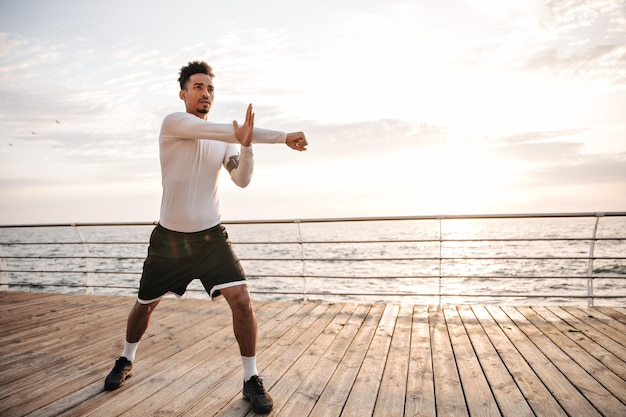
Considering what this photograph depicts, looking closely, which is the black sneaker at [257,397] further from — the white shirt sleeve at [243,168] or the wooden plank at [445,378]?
the white shirt sleeve at [243,168]

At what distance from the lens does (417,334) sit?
344cm

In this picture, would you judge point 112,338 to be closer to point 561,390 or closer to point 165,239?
point 165,239

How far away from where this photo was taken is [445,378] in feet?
8.11

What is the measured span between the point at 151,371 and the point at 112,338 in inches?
42.0

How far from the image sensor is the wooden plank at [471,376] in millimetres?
2072

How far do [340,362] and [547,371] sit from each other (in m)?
1.29

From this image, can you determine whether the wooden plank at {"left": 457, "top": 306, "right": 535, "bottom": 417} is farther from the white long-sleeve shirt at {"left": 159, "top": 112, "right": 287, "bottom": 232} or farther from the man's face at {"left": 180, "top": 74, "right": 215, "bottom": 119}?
the man's face at {"left": 180, "top": 74, "right": 215, "bottom": 119}

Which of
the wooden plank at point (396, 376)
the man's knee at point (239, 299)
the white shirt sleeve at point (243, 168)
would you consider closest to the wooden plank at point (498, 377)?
the wooden plank at point (396, 376)

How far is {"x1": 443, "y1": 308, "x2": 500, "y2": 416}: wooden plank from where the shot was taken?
2.07m

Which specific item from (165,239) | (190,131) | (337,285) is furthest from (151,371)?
(337,285)

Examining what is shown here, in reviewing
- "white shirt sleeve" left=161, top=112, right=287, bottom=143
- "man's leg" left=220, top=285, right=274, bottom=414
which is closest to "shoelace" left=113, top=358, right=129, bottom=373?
"man's leg" left=220, top=285, right=274, bottom=414

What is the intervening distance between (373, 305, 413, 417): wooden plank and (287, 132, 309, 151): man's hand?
1340 mm

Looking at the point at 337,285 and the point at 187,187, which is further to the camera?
the point at 337,285

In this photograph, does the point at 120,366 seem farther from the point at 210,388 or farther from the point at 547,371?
the point at 547,371
